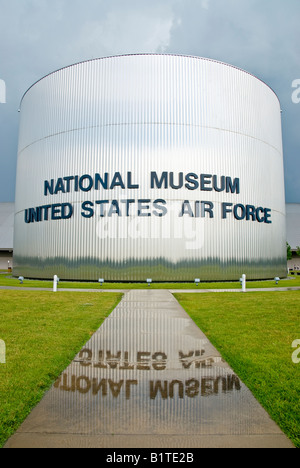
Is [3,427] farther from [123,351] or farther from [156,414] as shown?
[123,351]

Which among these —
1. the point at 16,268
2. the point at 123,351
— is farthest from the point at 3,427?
the point at 16,268

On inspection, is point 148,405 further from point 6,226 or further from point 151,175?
point 6,226

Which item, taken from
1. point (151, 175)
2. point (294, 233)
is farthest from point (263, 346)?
point (294, 233)

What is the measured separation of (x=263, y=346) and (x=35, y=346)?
4.38 meters

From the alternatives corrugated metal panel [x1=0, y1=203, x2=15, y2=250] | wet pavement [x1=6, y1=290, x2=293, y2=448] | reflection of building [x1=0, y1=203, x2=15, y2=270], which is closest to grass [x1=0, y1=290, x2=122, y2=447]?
wet pavement [x1=6, y1=290, x2=293, y2=448]

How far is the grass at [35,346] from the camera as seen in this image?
400cm

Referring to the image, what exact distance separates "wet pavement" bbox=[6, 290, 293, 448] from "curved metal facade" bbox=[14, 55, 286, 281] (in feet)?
63.3

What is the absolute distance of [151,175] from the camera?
25.9 metres

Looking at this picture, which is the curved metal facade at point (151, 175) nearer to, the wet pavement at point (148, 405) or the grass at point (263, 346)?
the grass at point (263, 346)

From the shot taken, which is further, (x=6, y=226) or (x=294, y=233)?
(x=294, y=233)

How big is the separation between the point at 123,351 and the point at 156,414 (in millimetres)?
2631

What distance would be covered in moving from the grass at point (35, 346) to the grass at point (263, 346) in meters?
2.69

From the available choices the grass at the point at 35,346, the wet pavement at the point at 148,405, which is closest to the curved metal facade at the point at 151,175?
the grass at the point at 35,346

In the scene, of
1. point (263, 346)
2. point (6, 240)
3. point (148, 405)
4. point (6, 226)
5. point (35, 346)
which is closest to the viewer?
point (148, 405)
